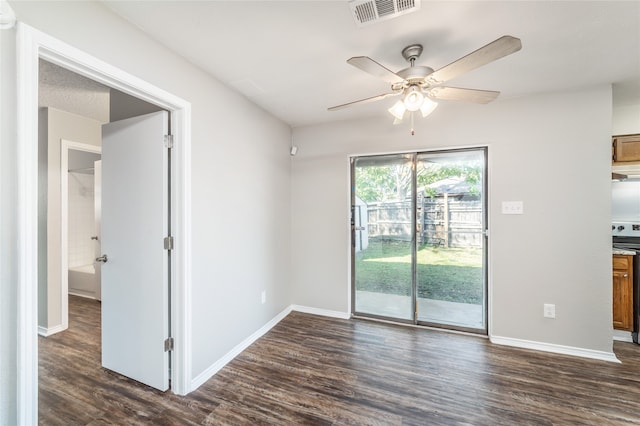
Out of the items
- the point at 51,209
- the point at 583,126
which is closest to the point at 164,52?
the point at 51,209

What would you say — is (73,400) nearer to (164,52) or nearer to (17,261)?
(17,261)

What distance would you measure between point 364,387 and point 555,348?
2027mm

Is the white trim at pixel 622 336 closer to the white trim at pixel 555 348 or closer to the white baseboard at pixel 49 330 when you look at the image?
the white trim at pixel 555 348

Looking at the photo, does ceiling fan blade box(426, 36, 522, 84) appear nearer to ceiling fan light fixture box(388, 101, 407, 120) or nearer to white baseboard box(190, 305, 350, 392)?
ceiling fan light fixture box(388, 101, 407, 120)

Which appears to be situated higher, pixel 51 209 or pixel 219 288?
pixel 51 209

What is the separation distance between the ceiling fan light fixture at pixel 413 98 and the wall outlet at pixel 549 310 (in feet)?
7.97

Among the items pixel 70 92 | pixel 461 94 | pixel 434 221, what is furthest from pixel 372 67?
pixel 70 92

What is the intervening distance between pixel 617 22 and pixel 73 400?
448 cm

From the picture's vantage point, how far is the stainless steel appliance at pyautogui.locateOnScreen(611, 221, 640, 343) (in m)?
2.62

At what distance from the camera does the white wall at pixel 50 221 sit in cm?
291

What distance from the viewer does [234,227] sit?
2492mm

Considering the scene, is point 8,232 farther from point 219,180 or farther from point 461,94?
point 461,94

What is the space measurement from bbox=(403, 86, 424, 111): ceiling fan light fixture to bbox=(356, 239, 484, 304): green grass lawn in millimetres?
1851

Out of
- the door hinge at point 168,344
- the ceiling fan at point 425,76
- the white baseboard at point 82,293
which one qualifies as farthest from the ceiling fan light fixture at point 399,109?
the white baseboard at point 82,293
